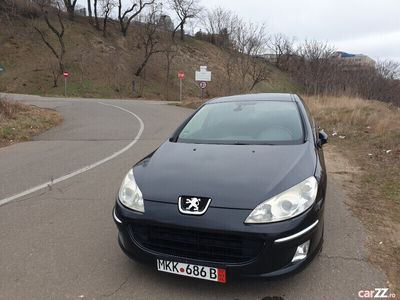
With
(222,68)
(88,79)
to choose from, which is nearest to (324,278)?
(88,79)

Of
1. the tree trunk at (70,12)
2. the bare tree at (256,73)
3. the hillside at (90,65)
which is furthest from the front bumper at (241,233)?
the tree trunk at (70,12)

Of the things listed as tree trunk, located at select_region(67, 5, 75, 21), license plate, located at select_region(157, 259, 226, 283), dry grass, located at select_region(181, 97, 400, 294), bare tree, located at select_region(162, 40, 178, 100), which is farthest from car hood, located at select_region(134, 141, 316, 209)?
tree trunk, located at select_region(67, 5, 75, 21)

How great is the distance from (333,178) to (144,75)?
4618cm

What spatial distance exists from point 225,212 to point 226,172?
51cm

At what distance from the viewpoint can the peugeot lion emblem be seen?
294 centimetres

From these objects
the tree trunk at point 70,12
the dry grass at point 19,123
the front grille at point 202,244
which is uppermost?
the tree trunk at point 70,12

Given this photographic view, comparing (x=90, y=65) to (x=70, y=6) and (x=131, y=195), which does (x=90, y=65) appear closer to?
(x=70, y=6)

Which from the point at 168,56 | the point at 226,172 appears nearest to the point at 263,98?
the point at 226,172

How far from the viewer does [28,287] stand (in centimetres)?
322

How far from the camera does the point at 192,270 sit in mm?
2977

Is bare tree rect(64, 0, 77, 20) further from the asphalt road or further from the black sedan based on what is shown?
the black sedan

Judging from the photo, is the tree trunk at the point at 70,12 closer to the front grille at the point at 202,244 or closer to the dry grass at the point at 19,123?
the dry grass at the point at 19,123

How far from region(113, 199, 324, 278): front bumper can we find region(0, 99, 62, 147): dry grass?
9.25m

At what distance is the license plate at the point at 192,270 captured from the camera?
2918 millimetres
